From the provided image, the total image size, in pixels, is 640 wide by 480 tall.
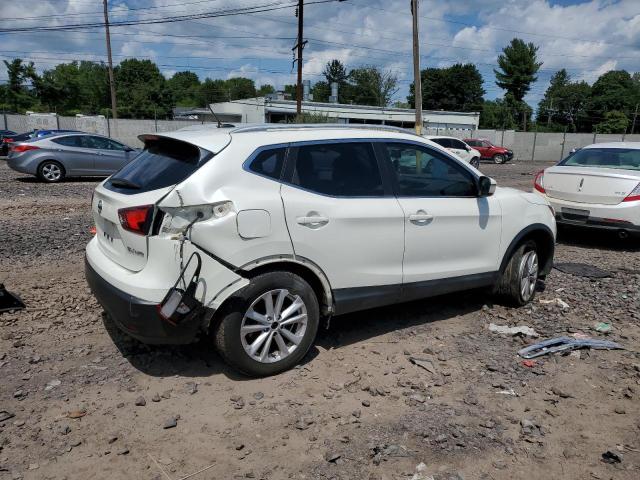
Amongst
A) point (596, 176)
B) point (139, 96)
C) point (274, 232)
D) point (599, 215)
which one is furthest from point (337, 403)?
point (139, 96)

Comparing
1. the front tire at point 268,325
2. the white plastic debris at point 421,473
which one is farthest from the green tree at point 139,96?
the white plastic debris at point 421,473

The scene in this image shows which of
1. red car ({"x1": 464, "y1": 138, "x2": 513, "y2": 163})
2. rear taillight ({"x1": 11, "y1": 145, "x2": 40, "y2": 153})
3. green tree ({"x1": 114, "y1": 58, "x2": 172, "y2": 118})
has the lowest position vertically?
red car ({"x1": 464, "y1": 138, "x2": 513, "y2": 163})

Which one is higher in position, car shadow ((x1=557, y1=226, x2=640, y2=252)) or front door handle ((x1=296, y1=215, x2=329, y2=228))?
front door handle ((x1=296, y1=215, x2=329, y2=228))

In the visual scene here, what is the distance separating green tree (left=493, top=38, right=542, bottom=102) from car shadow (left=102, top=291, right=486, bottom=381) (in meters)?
84.5

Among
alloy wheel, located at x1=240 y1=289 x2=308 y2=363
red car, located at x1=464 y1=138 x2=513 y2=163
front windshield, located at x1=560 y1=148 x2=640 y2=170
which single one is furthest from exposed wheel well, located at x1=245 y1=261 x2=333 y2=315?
red car, located at x1=464 y1=138 x2=513 y2=163

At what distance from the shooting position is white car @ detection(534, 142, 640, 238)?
25.4ft

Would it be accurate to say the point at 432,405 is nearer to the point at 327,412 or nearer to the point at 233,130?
the point at 327,412

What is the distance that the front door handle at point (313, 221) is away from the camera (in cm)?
368

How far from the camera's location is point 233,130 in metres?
3.89

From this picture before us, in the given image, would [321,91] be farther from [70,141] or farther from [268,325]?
[268,325]

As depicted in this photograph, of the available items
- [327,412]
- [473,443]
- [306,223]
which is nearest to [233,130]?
[306,223]

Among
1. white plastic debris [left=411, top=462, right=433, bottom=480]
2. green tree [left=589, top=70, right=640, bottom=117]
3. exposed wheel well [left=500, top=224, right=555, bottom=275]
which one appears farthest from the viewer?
green tree [left=589, top=70, right=640, bottom=117]

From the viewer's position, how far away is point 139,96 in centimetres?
7294

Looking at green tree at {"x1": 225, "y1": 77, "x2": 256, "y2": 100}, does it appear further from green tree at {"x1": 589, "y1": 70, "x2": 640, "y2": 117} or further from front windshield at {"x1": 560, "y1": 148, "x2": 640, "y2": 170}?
front windshield at {"x1": 560, "y1": 148, "x2": 640, "y2": 170}
